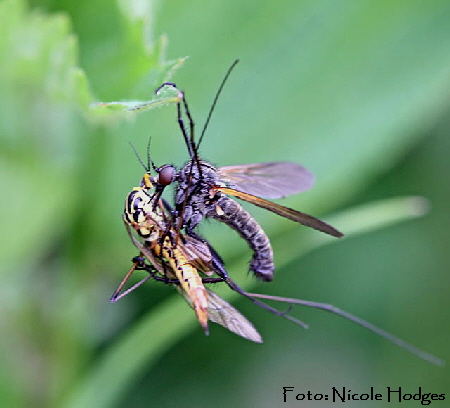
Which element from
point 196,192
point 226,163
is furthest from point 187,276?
point 226,163

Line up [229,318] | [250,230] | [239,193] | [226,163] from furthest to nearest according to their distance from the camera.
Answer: [226,163] → [250,230] → [239,193] → [229,318]

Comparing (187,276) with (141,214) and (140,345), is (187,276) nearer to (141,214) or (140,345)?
(141,214)

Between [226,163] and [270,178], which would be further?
[226,163]

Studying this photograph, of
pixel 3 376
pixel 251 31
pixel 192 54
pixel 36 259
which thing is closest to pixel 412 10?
pixel 251 31

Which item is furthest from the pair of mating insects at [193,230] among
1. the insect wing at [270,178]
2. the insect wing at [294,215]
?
the insect wing at [270,178]

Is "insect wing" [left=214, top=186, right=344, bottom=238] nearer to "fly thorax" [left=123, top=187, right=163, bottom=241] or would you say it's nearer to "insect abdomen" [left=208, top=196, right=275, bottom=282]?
"insect abdomen" [left=208, top=196, right=275, bottom=282]

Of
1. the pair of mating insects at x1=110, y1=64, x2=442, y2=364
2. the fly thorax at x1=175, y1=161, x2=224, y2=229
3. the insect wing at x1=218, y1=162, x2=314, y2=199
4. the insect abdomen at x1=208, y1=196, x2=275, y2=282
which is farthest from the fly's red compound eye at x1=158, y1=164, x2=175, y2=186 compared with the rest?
the insect wing at x1=218, y1=162, x2=314, y2=199
